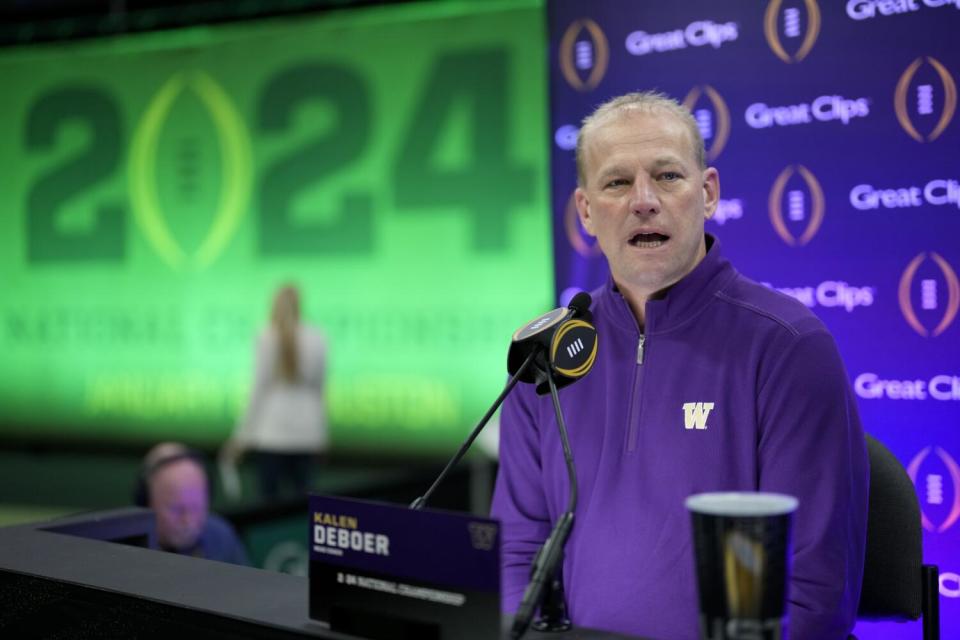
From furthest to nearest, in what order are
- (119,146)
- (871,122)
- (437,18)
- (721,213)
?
(119,146)
(437,18)
(721,213)
(871,122)

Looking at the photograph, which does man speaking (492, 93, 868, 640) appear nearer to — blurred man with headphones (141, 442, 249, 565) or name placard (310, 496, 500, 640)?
name placard (310, 496, 500, 640)

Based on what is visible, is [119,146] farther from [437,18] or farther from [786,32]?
[786,32]

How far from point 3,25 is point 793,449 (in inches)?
376

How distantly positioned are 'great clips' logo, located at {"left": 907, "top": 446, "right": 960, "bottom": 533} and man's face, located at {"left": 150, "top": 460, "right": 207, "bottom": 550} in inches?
85.2

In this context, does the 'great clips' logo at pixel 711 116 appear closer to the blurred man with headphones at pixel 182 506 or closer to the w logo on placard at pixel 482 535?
the w logo on placard at pixel 482 535

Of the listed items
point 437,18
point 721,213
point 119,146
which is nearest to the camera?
point 721,213

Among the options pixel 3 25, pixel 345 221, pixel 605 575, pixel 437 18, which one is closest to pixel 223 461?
pixel 345 221

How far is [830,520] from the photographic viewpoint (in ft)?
5.29

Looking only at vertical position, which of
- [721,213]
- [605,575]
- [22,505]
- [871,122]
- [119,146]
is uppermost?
[119,146]

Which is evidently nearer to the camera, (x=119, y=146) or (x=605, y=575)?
(x=605, y=575)

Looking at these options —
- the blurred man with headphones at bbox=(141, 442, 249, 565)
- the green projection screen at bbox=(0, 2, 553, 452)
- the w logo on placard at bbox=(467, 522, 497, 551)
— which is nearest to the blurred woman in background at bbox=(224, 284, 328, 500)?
the green projection screen at bbox=(0, 2, 553, 452)

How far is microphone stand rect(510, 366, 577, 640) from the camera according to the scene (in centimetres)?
119

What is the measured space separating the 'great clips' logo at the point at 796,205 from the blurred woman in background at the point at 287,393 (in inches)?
166

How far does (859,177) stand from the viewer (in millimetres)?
2521
